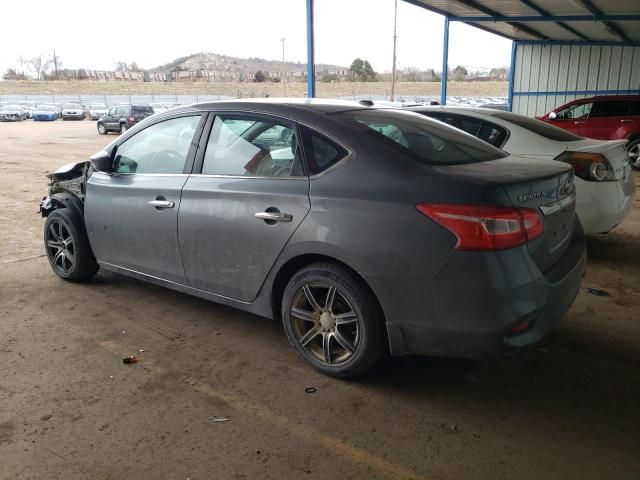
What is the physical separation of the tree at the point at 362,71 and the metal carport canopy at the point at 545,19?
57267 millimetres

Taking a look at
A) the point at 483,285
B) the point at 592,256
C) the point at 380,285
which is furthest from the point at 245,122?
the point at 592,256

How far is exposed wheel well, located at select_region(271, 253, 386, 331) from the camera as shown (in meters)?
3.03

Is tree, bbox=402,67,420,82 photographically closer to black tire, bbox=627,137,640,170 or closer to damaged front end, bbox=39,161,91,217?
black tire, bbox=627,137,640,170

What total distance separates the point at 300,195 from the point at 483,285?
115 centimetres

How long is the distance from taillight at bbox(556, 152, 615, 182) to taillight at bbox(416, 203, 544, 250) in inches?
112

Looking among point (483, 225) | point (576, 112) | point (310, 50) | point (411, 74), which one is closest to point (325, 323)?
point (483, 225)

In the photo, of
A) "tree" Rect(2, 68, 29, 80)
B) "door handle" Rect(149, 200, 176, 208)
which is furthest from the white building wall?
"tree" Rect(2, 68, 29, 80)

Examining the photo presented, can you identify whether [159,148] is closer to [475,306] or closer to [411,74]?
[475,306]

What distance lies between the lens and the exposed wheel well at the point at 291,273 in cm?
303

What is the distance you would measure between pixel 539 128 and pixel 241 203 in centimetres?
366

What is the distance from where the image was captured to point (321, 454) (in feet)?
8.52

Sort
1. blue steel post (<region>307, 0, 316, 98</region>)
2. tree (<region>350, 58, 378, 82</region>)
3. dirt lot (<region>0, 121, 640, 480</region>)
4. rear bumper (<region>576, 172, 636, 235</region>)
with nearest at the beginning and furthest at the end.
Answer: dirt lot (<region>0, 121, 640, 480</region>) < rear bumper (<region>576, 172, 636, 235</region>) < blue steel post (<region>307, 0, 316, 98</region>) < tree (<region>350, 58, 378, 82</region>)

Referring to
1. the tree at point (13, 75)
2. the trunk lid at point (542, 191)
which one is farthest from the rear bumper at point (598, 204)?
the tree at point (13, 75)

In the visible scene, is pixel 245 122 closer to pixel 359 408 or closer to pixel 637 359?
pixel 359 408
